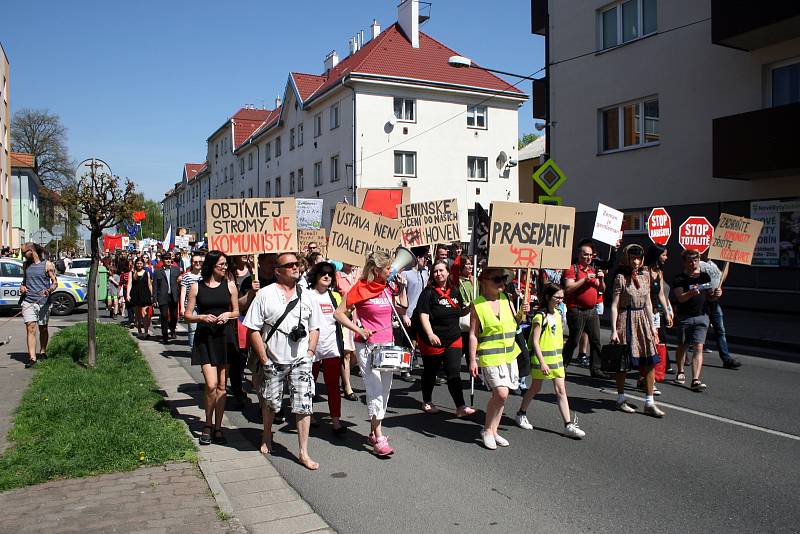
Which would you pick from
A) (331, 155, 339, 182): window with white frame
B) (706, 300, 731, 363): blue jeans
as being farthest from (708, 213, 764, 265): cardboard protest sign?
(331, 155, 339, 182): window with white frame

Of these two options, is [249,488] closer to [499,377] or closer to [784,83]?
[499,377]

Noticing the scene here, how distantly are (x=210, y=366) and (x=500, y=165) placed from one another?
34009mm

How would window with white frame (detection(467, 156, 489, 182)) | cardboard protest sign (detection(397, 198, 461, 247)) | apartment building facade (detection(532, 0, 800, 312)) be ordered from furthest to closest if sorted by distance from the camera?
window with white frame (detection(467, 156, 489, 182))
apartment building facade (detection(532, 0, 800, 312))
cardboard protest sign (detection(397, 198, 461, 247))

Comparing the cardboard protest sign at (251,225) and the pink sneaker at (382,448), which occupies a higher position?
the cardboard protest sign at (251,225)

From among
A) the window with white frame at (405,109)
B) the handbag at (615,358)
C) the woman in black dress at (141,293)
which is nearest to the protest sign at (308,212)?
the woman in black dress at (141,293)

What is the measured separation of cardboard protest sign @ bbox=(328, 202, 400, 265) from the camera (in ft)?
25.3

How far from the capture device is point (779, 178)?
16.1m

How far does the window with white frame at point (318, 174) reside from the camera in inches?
1588

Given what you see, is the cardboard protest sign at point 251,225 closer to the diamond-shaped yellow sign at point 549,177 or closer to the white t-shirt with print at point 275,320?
the white t-shirt with print at point 275,320

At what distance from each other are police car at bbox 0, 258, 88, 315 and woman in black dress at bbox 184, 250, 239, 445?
15.6m

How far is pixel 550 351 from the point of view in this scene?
257 inches

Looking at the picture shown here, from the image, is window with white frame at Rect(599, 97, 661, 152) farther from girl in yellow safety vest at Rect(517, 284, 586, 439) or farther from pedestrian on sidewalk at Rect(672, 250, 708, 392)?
girl in yellow safety vest at Rect(517, 284, 586, 439)

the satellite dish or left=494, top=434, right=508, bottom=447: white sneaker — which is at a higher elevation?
the satellite dish

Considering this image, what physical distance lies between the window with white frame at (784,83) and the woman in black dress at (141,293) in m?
15.3
